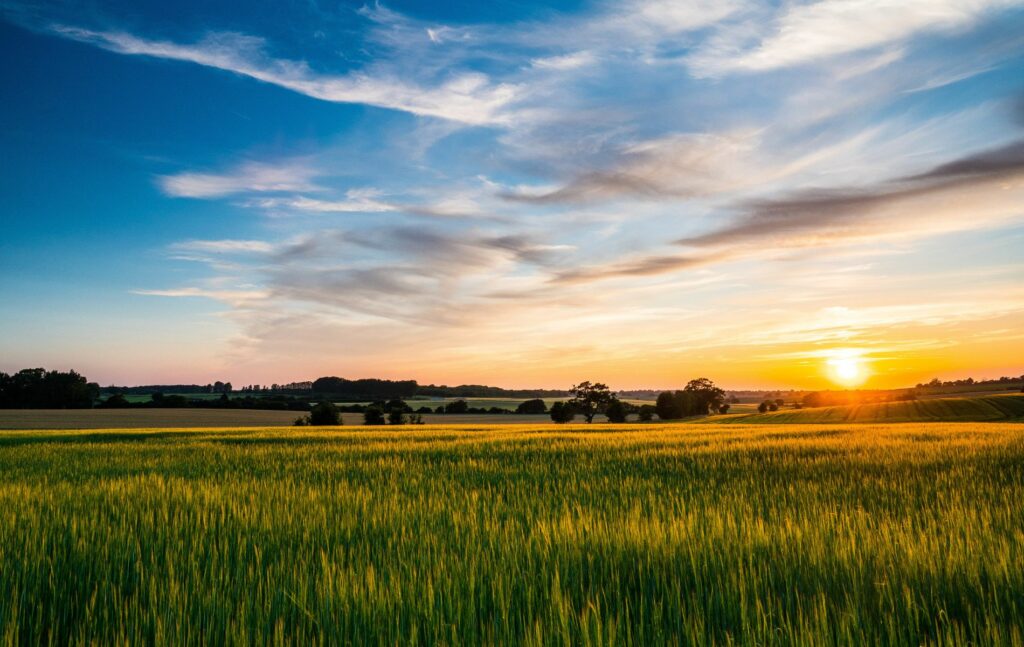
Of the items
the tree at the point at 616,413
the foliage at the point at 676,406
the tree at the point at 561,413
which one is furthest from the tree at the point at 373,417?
the foliage at the point at 676,406

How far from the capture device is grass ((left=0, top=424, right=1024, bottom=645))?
2.43 m

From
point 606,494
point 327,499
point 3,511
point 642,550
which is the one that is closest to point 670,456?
point 606,494

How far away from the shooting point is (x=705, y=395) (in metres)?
120

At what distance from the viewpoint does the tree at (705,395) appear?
117 meters

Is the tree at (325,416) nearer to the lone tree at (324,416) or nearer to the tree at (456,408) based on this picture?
the lone tree at (324,416)

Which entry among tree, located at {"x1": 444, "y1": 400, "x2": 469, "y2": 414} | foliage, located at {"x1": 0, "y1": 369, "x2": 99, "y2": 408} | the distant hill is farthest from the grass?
foliage, located at {"x1": 0, "y1": 369, "x2": 99, "y2": 408}

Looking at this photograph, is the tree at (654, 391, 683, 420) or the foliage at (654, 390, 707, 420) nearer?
the tree at (654, 391, 683, 420)

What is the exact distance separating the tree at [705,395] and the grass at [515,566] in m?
116

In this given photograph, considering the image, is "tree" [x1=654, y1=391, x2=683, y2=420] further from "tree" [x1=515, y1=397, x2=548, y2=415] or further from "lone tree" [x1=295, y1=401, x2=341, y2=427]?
"lone tree" [x1=295, y1=401, x2=341, y2=427]

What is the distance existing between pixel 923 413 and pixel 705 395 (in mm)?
51026

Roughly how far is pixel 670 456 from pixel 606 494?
217 inches

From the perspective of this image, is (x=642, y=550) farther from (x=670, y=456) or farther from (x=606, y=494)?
(x=670, y=456)

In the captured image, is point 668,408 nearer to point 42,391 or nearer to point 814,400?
point 814,400

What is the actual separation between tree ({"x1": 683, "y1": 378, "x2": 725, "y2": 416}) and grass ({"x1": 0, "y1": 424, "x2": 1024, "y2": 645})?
115647 mm
